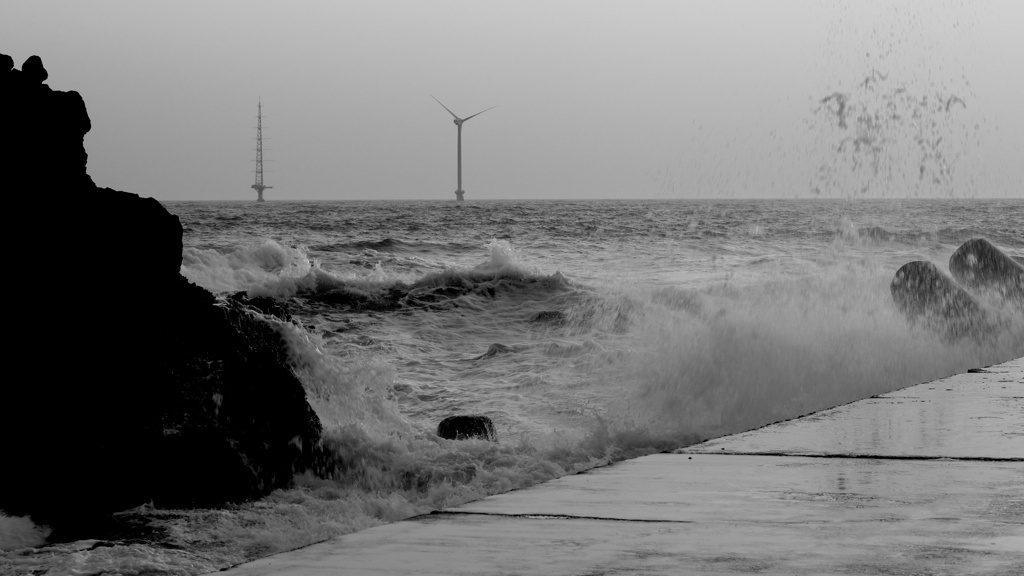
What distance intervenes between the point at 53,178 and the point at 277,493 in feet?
6.60

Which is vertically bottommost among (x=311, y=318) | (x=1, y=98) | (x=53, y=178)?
(x=311, y=318)

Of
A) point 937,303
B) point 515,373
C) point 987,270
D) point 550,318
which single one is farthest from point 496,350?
point 987,270

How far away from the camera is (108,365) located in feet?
17.9

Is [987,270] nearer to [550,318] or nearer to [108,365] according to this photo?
[550,318]

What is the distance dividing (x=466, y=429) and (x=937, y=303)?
4814 mm

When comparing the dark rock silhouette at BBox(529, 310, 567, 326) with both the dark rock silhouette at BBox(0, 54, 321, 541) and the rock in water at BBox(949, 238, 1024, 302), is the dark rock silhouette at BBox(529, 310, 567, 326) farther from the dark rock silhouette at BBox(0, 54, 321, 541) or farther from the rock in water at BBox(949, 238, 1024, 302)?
the dark rock silhouette at BBox(0, 54, 321, 541)

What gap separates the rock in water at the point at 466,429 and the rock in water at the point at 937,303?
3995mm

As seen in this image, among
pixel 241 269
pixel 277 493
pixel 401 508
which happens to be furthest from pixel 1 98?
pixel 241 269

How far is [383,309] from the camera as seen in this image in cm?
1700

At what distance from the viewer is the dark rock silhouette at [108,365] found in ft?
16.6

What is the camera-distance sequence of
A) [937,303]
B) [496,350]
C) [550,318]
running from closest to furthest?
1. [937,303]
2. [496,350]
3. [550,318]

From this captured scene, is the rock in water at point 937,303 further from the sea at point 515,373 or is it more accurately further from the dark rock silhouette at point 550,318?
the dark rock silhouette at point 550,318

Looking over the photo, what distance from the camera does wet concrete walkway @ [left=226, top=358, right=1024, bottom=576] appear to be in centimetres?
203

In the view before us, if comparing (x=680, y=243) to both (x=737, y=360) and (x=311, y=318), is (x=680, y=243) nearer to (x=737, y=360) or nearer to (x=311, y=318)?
(x=311, y=318)
